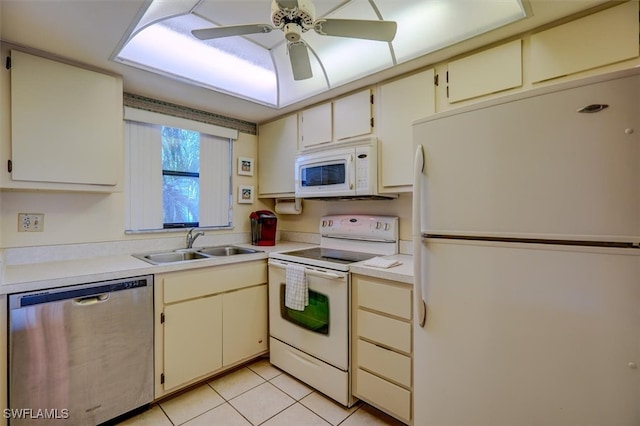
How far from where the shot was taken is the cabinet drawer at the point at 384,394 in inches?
61.6

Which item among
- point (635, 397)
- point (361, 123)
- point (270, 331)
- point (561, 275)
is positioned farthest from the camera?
point (270, 331)

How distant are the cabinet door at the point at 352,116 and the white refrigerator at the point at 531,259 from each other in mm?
896

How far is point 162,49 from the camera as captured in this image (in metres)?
1.91

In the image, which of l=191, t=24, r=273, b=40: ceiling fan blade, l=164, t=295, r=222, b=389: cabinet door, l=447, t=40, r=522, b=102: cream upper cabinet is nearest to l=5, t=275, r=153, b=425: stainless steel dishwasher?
l=164, t=295, r=222, b=389: cabinet door

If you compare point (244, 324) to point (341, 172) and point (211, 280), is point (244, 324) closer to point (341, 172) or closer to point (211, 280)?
point (211, 280)

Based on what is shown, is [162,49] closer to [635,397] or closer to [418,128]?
[418,128]

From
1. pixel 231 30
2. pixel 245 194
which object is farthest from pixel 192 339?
pixel 231 30

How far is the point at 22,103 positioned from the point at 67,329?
128 centimetres

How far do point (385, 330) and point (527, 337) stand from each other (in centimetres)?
76

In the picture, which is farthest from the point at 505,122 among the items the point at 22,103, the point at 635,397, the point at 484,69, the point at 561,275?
the point at 22,103

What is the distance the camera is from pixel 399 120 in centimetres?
196

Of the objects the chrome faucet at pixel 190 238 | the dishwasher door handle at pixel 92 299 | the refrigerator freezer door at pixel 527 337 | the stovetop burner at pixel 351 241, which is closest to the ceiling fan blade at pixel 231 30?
the refrigerator freezer door at pixel 527 337

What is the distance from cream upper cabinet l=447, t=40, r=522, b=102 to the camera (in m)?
1.54

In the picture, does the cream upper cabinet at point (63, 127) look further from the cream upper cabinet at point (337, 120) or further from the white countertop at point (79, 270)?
the cream upper cabinet at point (337, 120)
